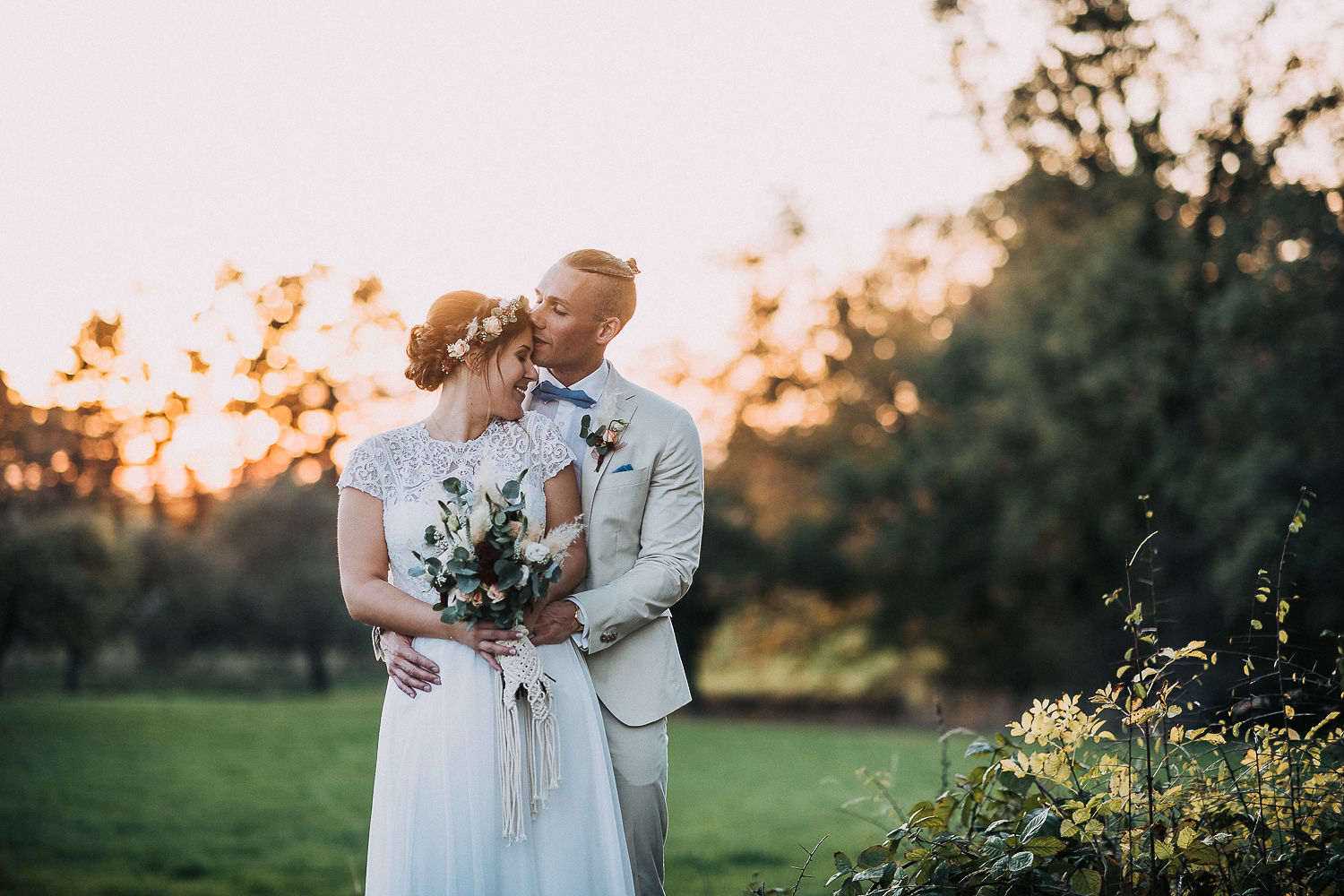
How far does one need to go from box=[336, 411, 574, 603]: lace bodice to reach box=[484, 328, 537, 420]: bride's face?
0.09 meters

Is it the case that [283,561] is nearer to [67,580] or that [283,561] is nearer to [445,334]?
[67,580]

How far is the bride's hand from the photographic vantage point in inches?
124

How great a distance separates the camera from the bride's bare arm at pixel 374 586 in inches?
127

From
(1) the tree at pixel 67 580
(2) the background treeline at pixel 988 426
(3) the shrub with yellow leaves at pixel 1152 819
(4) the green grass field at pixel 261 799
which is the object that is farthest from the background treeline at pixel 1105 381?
(1) the tree at pixel 67 580

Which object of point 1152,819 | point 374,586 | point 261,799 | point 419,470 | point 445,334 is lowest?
point 261,799

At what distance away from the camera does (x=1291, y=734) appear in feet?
11.0

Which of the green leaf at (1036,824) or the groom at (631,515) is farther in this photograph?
the groom at (631,515)

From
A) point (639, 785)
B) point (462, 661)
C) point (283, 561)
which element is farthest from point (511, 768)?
point (283, 561)

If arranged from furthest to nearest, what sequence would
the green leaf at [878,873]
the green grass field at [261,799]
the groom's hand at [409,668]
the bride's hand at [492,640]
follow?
the green grass field at [261,799] < the green leaf at [878,873] < the groom's hand at [409,668] < the bride's hand at [492,640]

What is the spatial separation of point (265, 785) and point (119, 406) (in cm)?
1824

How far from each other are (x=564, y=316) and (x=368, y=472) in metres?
0.87

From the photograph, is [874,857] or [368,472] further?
[874,857]

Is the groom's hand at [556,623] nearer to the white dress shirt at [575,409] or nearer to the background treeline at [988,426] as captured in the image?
the white dress shirt at [575,409]

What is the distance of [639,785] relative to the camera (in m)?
3.66
